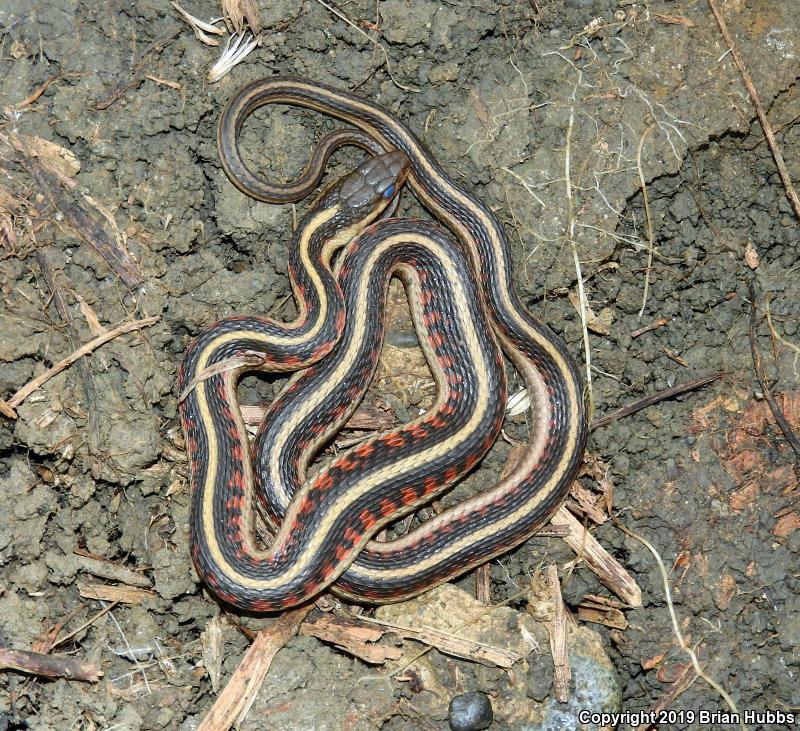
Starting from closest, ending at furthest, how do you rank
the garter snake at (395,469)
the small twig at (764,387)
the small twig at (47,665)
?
the small twig at (47,665), the garter snake at (395,469), the small twig at (764,387)

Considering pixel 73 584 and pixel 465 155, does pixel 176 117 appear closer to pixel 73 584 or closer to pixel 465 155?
pixel 465 155

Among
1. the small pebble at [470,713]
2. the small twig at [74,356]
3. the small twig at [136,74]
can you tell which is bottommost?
the small pebble at [470,713]

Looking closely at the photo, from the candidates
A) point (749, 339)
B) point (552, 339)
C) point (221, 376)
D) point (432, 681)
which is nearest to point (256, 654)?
point (432, 681)

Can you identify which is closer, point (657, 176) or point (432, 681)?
point (432, 681)

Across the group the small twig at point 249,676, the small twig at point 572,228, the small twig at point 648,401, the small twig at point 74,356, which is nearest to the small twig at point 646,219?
the small twig at point 572,228

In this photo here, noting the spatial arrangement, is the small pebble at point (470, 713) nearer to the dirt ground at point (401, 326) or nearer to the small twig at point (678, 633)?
the dirt ground at point (401, 326)

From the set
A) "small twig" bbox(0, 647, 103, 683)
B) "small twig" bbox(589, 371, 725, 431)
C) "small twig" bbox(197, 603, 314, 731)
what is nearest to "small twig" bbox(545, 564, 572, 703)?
"small twig" bbox(589, 371, 725, 431)
